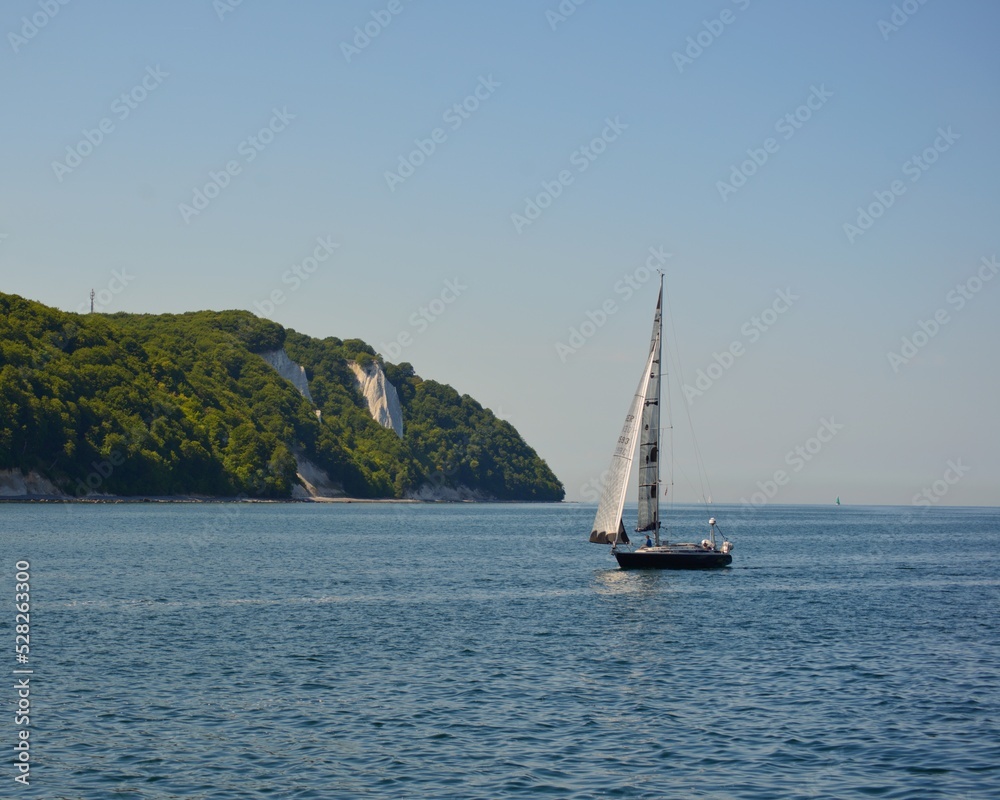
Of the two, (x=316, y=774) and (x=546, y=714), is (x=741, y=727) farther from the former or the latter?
(x=316, y=774)

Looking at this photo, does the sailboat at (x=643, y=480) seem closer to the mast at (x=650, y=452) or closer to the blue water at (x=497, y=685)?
the mast at (x=650, y=452)

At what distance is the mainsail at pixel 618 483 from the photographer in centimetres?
6994

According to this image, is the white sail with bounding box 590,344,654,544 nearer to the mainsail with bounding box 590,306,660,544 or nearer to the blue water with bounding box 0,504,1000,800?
the mainsail with bounding box 590,306,660,544

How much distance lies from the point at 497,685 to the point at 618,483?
36529 millimetres

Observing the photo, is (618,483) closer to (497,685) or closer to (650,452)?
(650,452)

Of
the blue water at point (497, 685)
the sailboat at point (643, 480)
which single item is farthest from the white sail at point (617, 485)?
the blue water at point (497, 685)

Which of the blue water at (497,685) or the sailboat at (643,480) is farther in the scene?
the sailboat at (643,480)

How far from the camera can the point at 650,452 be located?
71.1 meters

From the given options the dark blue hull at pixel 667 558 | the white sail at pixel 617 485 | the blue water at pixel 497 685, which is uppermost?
the white sail at pixel 617 485

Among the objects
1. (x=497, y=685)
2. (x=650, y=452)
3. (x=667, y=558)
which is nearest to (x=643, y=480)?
(x=650, y=452)

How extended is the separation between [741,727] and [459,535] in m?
103

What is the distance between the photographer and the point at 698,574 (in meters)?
76.9

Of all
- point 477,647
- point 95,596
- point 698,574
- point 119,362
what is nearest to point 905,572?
point 698,574

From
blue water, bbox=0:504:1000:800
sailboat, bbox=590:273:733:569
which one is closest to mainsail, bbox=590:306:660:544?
sailboat, bbox=590:273:733:569
